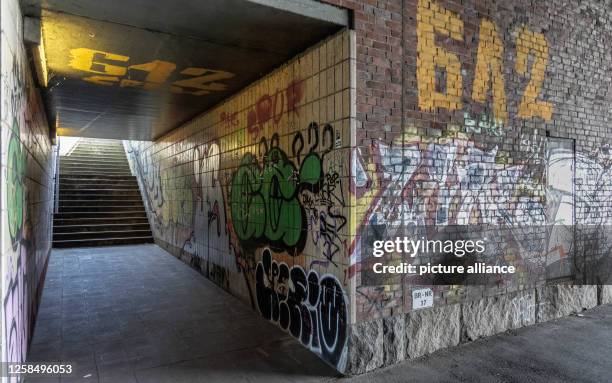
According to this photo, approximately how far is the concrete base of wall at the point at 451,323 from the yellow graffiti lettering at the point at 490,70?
2403mm

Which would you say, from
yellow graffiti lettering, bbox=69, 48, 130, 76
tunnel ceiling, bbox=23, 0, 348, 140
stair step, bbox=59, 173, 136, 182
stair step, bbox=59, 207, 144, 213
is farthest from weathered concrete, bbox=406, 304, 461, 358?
stair step, bbox=59, 173, 136, 182

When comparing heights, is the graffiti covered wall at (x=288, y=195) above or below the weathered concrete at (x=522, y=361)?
above

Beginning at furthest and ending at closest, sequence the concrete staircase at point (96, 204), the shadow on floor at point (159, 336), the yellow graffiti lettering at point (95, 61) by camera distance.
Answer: the concrete staircase at point (96, 204), the yellow graffiti lettering at point (95, 61), the shadow on floor at point (159, 336)

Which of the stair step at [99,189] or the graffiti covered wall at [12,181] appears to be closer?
the graffiti covered wall at [12,181]

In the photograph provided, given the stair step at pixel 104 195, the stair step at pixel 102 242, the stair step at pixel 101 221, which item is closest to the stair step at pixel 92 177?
the stair step at pixel 104 195

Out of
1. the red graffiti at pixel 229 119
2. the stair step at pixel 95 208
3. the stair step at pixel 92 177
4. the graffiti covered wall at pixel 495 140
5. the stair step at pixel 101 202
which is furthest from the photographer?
the stair step at pixel 92 177

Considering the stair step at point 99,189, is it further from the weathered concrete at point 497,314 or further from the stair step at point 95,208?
the weathered concrete at point 497,314

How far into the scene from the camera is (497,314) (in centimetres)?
491

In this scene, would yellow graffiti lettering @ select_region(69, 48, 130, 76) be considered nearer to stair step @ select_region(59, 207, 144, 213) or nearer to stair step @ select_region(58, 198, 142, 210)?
stair step @ select_region(59, 207, 144, 213)

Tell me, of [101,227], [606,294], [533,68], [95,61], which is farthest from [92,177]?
[606,294]

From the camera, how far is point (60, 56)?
15.0ft

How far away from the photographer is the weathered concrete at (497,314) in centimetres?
465

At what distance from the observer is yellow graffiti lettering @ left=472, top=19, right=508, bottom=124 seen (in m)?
4.78

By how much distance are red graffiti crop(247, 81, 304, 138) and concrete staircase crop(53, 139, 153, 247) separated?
851 cm
